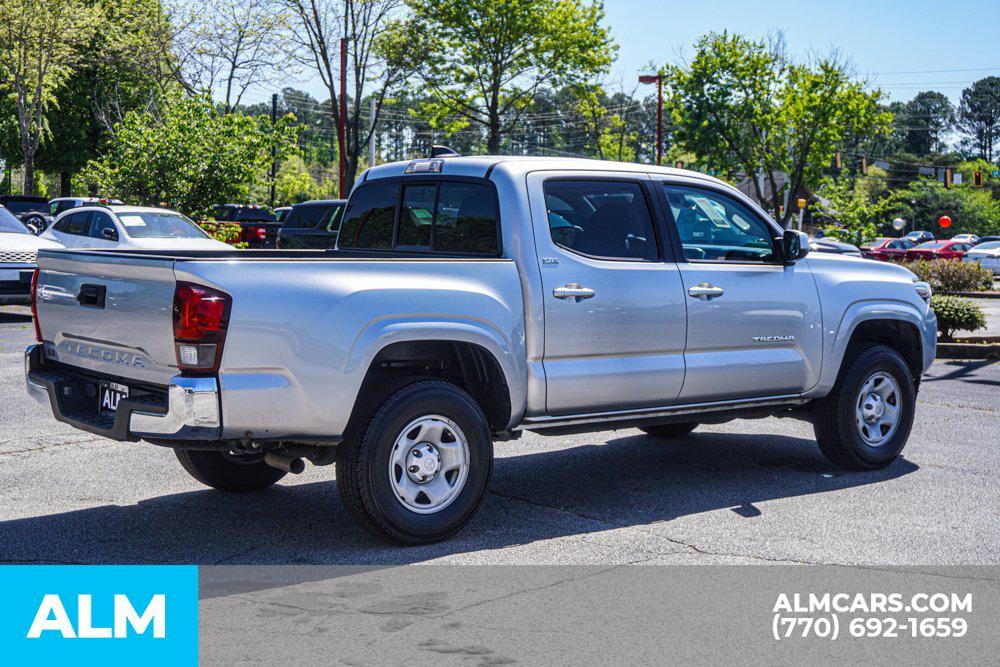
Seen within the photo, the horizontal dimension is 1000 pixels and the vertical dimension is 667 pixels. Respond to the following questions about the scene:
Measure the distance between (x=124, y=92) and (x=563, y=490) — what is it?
47.5 meters

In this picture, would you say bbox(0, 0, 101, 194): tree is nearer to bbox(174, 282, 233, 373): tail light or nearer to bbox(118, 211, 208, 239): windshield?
bbox(118, 211, 208, 239): windshield

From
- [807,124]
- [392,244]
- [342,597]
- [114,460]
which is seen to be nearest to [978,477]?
[392,244]

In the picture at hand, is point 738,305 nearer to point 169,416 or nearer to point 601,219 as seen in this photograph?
point 601,219

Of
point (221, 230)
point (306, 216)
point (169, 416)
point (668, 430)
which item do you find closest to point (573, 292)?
point (169, 416)

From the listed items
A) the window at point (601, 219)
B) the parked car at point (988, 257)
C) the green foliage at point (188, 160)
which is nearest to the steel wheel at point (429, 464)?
the window at point (601, 219)

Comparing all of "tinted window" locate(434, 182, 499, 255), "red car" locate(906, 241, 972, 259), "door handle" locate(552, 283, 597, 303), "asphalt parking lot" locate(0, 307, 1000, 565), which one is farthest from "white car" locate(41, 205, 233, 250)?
"red car" locate(906, 241, 972, 259)

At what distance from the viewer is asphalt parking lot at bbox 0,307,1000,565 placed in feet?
17.8

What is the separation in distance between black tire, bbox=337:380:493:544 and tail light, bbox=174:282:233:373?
0.84m

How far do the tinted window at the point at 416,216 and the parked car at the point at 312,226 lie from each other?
14691 mm

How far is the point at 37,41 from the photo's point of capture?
3725 cm

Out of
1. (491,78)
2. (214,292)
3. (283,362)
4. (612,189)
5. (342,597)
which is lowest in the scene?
(342,597)

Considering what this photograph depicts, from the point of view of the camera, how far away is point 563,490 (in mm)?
6906

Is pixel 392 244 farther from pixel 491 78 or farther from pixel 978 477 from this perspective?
pixel 491 78

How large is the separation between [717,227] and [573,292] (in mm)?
1526
